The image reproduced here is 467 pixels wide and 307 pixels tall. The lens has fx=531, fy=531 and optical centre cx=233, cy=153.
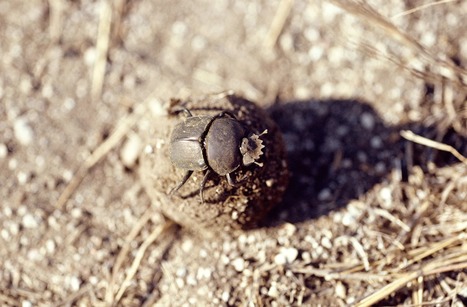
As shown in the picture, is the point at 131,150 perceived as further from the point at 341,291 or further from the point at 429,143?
the point at 429,143

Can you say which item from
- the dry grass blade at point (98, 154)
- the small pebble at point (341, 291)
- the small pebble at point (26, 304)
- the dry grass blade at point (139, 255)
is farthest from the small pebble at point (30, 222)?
the small pebble at point (341, 291)

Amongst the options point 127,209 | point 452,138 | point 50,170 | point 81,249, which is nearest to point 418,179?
point 452,138

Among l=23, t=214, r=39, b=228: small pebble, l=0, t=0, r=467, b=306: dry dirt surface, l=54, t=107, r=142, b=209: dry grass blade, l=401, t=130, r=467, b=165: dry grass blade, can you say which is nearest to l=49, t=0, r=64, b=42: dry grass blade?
l=0, t=0, r=467, b=306: dry dirt surface

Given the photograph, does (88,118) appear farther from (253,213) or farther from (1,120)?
(253,213)

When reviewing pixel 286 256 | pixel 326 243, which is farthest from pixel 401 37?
pixel 286 256

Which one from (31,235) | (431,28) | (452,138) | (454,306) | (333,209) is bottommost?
(454,306)

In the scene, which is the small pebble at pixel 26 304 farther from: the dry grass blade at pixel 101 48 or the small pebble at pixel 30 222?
the dry grass blade at pixel 101 48

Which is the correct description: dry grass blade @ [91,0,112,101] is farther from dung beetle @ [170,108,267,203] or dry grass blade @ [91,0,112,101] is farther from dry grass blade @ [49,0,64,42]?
dung beetle @ [170,108,267,203]
